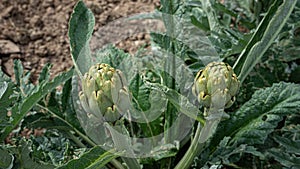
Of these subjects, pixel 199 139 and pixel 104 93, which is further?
pixel 199 139

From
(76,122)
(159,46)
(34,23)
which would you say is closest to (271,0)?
(159,46)

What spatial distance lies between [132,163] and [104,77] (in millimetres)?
392

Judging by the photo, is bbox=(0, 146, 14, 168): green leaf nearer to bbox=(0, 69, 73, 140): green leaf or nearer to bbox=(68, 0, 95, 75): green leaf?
bbox=(0, 69, 73, 140): green leaf

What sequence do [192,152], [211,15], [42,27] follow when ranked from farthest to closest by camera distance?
[42,27], [211,15], [192,152]

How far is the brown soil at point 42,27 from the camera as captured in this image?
265cm

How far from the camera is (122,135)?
1.56 meters

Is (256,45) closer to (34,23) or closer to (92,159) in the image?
(92,159)

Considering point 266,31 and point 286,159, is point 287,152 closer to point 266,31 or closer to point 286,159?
point 286,159

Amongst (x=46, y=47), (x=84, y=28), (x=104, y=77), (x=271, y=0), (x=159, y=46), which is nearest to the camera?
(x=104, y=77)

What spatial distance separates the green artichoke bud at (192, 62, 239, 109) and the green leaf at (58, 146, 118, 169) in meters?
0.26

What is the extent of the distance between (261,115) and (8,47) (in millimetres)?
1299

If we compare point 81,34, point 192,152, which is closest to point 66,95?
point 81,34

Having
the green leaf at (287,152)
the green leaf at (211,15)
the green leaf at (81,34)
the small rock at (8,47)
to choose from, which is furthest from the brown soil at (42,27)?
the green leaf at (287,152)

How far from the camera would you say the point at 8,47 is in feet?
8.72
